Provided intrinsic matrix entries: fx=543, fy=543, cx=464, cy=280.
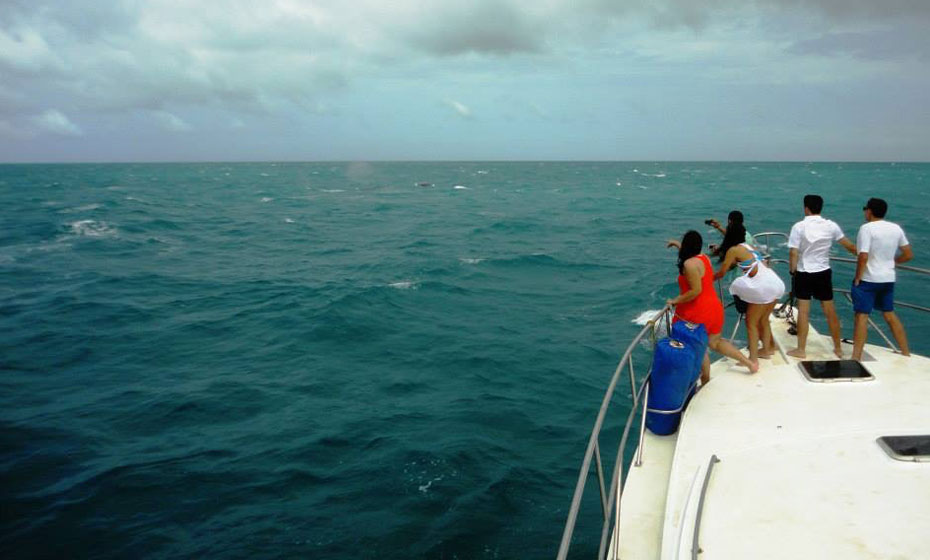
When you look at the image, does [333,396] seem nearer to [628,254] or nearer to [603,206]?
[628,254]

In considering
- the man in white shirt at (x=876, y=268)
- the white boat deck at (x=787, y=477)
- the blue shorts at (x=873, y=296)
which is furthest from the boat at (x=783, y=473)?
the blue shorts at (x=873, y=296)

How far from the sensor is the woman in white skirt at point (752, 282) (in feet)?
18.8

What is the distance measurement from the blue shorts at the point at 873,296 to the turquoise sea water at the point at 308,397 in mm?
4172

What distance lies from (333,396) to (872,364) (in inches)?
337

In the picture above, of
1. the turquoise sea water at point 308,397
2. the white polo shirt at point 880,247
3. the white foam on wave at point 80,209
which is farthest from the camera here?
the white foam on wave at point 80,209

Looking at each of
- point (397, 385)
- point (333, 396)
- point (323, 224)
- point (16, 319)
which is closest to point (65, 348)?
point (16, 319)

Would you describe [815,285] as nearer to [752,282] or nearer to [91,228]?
[752,282]

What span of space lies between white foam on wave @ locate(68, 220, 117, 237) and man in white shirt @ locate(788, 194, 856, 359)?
34.7 meters

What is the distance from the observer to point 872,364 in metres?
5.81

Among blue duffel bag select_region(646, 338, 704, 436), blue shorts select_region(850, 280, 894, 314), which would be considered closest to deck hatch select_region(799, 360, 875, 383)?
blue shorts select_region(850, 280, 894, 314)

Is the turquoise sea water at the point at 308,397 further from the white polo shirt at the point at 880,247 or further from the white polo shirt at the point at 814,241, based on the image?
the white polo shirt at the point at 880,247

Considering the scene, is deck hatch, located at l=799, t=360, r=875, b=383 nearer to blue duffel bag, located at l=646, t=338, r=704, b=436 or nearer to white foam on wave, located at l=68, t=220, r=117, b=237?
blue duffel bag, located at l=646, t=338, r=704, b=436

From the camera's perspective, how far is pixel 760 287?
5742 mm

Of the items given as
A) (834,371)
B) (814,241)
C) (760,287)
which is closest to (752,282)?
(760,287)
